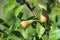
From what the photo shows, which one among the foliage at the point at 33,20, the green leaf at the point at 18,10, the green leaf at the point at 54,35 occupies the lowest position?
the green leaf at the point at 54,35

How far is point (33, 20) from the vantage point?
68 centimetres

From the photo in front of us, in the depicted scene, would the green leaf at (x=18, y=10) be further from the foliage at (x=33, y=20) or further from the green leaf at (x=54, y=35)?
the green leaf at (x=54, y=35)

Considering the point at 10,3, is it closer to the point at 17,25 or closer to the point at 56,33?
the point at 17,25

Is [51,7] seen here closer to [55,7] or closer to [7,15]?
[55,7]

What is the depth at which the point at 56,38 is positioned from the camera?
2.03 feet

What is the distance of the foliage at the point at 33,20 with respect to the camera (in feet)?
2.12

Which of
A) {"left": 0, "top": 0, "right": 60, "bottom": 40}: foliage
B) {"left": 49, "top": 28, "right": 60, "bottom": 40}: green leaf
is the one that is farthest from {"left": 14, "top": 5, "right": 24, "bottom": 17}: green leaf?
{"left": 49, "top": 28, "right": 60, "bottom": 40}: green leaf

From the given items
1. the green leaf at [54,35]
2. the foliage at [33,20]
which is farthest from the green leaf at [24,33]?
the green leaf at [54,35]

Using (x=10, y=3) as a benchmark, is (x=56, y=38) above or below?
below

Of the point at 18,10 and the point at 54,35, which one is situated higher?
the point at 18,10

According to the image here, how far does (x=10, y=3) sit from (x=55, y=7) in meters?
0.18

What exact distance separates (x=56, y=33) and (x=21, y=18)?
0.50 feet

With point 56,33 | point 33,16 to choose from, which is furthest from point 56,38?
point 33,16

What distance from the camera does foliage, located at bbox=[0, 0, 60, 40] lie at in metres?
0.65
